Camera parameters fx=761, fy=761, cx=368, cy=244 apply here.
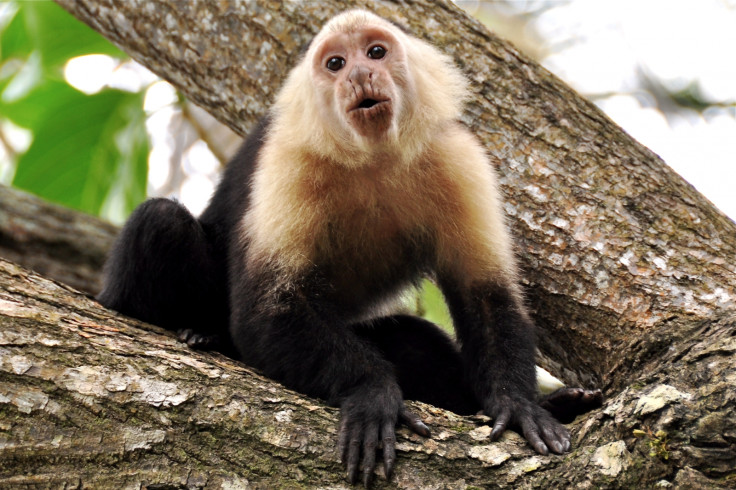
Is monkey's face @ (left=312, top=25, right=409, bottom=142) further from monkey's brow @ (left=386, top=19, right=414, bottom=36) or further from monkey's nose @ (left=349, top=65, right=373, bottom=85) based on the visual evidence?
monkey's brow @ (left=386, top=19, right=414, bottom=36)

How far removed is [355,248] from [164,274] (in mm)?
988

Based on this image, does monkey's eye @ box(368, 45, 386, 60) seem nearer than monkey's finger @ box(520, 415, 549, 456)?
No

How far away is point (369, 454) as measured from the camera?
2688 mm

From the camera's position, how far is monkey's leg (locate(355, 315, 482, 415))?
3885 mm

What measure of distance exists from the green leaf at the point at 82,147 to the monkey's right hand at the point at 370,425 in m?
3.84

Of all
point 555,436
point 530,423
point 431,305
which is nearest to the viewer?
point 555,436

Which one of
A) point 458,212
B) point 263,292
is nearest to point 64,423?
point 263,292

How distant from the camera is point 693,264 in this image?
354 cm

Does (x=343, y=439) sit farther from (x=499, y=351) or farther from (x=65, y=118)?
(x=65, y=118)

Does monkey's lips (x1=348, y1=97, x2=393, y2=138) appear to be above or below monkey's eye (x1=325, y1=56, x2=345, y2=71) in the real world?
below

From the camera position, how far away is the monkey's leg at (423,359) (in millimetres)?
3885

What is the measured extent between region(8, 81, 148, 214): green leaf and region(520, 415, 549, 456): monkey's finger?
4294mm

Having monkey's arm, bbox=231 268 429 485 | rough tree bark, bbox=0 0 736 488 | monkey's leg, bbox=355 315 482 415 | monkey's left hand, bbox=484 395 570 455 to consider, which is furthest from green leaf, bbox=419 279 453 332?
monkey's left hand, bbox=484 395 570 455

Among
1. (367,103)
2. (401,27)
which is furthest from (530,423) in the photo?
(401,27)
